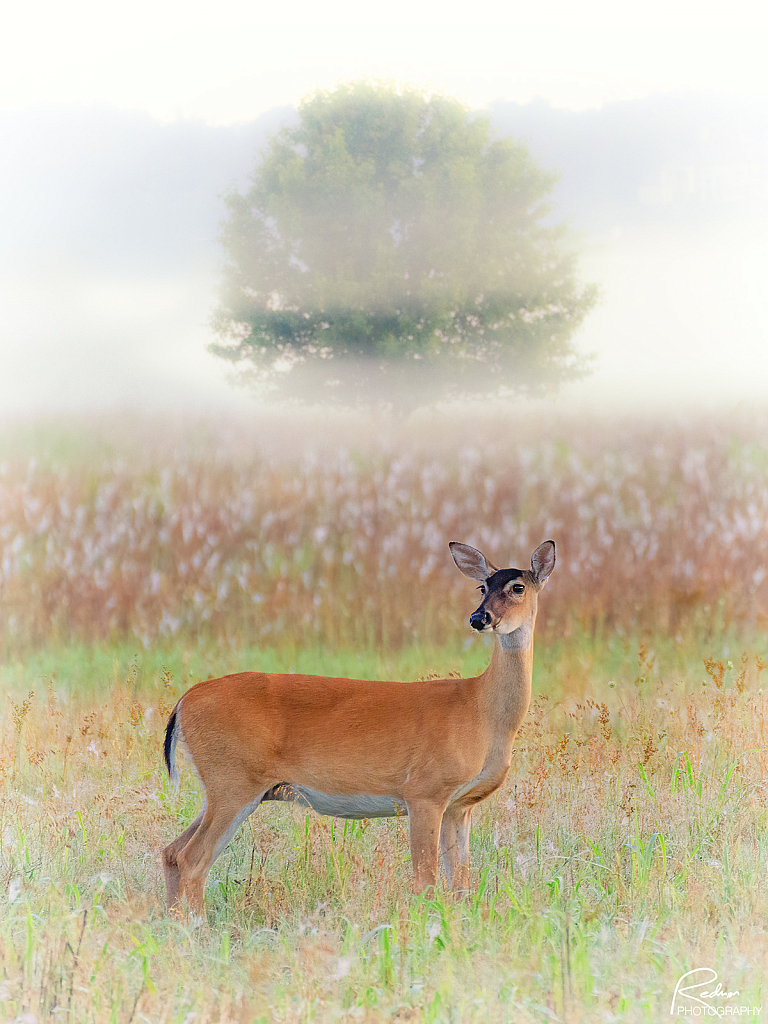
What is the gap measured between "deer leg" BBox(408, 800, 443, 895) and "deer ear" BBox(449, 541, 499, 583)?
0.83 meters

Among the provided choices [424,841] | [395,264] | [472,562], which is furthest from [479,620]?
[395,264]

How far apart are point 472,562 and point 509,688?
474 millimetres

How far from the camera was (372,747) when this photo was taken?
3.21 m

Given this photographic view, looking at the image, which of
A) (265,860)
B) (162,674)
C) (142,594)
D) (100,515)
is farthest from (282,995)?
(100,515)

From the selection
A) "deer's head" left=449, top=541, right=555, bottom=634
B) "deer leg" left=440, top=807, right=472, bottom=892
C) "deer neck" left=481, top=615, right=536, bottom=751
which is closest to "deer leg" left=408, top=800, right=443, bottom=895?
"deer leg" left=440, top=807, right=472, bottom=892

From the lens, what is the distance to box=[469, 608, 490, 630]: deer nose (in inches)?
116

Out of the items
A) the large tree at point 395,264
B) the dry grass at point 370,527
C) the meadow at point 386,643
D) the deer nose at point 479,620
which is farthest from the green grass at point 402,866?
the large tree at point 395,264

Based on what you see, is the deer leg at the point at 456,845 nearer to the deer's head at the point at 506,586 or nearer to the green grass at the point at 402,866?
the green grass at the point at 402,866

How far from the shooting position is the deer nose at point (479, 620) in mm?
2957

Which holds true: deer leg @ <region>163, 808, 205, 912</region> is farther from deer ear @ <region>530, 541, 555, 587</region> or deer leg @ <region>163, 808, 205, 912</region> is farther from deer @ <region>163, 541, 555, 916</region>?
deer ear @ <region>530, 541, 555, 587</region>

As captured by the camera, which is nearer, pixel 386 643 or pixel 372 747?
pixel 372 747

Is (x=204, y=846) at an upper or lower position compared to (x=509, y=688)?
lower

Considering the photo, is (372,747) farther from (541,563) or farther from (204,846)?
(541,563)

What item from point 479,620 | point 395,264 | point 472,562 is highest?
point 395,264
